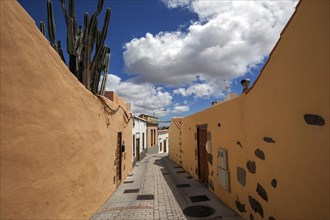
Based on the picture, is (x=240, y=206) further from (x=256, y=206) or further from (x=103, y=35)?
(x=103, y=35)

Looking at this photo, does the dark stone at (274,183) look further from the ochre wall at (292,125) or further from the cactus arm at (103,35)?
the cactus arm at (103,35)

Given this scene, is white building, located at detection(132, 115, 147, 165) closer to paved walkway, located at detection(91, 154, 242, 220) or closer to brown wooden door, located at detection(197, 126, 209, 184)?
paved walkway, located at detection(91, 154, 242, 220)

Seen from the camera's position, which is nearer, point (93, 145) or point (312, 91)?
point (312, 91)

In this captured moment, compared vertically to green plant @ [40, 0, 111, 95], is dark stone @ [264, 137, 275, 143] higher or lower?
lower

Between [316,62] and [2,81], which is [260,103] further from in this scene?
[2,81]

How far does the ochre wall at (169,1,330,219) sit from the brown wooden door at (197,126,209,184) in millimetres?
3620

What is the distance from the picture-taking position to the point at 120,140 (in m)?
10.4

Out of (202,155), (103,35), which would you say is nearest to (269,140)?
(202,155)

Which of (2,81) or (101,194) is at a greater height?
(2,81)

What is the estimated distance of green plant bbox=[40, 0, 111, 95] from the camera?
22.1 feet

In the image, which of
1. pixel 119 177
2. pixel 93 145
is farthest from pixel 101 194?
pixel 119 177

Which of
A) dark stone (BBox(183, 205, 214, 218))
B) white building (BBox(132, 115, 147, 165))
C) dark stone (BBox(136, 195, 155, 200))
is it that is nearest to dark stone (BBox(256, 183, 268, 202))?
dark stone (BBox(183, 205, 214, 218))

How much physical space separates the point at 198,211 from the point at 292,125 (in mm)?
3953

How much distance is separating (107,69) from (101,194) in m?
5.12
